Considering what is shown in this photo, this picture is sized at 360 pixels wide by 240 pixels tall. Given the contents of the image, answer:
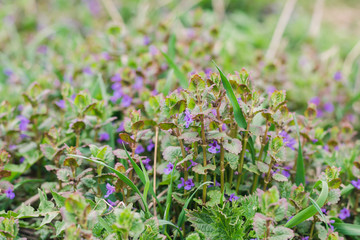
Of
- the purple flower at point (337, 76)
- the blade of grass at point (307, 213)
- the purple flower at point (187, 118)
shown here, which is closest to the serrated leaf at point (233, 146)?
the purple flower at point (187, 118)

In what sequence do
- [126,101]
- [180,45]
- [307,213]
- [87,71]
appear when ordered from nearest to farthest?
[307,213]
[126,101]
[87,71]
[180,45]

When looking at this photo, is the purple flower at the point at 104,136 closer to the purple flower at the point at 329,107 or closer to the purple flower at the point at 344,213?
the purple flower at the point at 344,213

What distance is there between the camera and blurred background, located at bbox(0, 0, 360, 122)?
278cm

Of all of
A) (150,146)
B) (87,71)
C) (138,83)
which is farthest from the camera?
(87,71)

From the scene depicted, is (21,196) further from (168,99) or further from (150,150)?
(168,99)

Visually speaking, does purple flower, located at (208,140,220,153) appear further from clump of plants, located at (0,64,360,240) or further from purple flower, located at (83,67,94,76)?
purple flower, located at (83,67,94,76)

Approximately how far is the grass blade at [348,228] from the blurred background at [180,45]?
1.24 m

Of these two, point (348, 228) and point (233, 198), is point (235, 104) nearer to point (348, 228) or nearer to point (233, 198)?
point (233, 198)

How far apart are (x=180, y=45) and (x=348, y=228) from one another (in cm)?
196

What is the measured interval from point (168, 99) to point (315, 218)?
2.69ft

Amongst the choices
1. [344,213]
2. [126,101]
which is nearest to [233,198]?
[344,213]

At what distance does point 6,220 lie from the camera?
1.35 m

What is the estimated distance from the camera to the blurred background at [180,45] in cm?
278

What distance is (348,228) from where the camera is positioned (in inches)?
62.2
